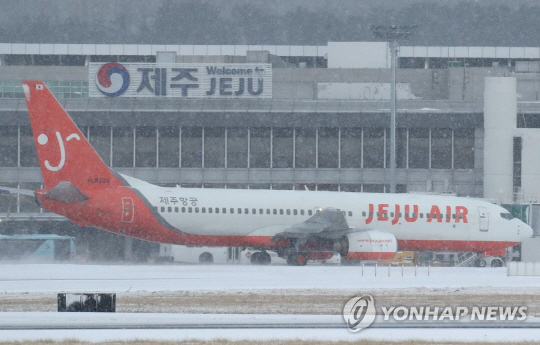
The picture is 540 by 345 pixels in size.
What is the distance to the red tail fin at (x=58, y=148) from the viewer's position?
45000mm

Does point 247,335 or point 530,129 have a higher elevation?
point 530,129

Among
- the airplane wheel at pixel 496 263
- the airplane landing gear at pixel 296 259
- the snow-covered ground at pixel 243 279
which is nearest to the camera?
the snow-covered ground at pixel 243 279

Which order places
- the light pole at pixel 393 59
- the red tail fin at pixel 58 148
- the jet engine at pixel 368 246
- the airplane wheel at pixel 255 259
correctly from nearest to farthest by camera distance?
the red tail fin at pixel 58 148 → the jet engine at pixel 368 246 → the airplane wheel at pixel 255 259 → the light pole at pixel 393 59

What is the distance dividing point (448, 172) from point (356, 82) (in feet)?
32.3

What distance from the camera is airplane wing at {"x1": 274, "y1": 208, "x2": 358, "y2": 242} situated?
47406mm

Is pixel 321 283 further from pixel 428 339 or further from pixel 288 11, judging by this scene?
pixel 288 11

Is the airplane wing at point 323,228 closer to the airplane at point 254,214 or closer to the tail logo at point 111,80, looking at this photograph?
the airplane at point 254,214

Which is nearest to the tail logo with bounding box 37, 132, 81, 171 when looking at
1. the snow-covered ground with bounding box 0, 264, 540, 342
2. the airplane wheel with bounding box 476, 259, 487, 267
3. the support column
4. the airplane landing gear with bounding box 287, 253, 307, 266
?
the snow-covered ground with bounding box 0, 264, 540, 342

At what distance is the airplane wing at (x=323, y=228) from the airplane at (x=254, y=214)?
0.16 feet

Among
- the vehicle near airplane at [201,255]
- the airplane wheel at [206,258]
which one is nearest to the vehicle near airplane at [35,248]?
the vehicle near airplane at [201,255]

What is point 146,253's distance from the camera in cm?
6238

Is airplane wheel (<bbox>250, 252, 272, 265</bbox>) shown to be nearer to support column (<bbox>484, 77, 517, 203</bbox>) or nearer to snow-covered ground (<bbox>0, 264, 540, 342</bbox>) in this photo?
snow-covered ground (<bbox>0, 264, 540, 342</bbox>)

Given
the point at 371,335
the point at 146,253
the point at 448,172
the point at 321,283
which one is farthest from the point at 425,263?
the point at 371,335

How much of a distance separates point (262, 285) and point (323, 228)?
44.4 feet
